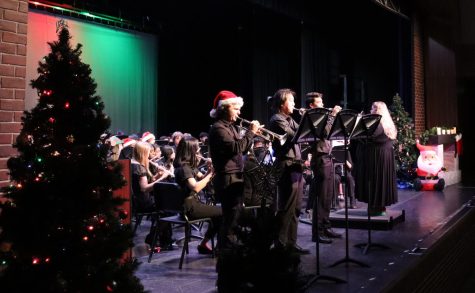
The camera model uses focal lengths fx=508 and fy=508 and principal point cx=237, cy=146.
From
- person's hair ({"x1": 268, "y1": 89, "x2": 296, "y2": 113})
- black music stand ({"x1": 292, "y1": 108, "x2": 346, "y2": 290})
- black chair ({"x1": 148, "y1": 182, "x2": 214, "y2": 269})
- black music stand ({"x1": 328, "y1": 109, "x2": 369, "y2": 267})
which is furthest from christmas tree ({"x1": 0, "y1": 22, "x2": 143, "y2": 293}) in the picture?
person's hair ({"x1": 268, "y1": 89, "x2": 296, "y2": 113})

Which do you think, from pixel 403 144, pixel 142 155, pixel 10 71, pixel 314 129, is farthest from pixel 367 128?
pixel 403 144

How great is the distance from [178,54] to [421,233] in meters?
10.00

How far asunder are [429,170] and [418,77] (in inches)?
142

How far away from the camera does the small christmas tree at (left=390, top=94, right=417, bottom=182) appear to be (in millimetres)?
11969

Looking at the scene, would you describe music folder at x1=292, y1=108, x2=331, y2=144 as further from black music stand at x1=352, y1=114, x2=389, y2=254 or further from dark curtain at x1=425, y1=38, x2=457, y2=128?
dark curtain at x1=425, y1=38, x2=457, y2=128

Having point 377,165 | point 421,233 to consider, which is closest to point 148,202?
point 377,165

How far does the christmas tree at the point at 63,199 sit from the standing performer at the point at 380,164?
4.58m

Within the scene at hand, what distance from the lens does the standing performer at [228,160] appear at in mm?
4312

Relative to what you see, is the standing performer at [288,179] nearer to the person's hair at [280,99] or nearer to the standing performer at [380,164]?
the person's hair at [280,99]

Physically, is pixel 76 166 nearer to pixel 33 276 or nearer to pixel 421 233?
pixel 33 276

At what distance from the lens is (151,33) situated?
569 inches

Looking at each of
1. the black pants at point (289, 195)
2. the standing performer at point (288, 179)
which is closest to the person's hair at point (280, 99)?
the standing performer at point (288, 179)

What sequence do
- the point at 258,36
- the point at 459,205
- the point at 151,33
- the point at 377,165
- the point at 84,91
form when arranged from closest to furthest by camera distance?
1. the point at 84,91
2. the point at 377,165
3. the point at 459,205
4. the point at 258,36
5. the point at 151,33

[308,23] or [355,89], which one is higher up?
[308,23]
